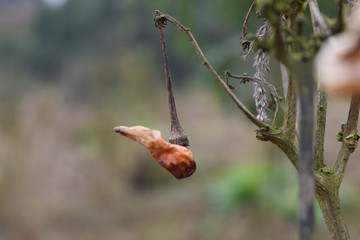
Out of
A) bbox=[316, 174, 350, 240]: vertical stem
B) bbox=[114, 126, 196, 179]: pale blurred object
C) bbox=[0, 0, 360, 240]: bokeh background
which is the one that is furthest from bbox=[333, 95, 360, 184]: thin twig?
bbox=[0, 0, 360, 240]: bokeh background

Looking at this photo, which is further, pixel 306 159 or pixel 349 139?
pixel 349 139

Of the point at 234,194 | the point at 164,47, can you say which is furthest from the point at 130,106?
the point at 164,47

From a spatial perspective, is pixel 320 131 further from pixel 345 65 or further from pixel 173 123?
pixel 345 65

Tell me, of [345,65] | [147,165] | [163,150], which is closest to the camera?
[345,65]

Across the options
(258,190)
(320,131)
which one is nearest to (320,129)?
(320,131)

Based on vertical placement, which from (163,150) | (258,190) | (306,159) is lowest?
(306,159)

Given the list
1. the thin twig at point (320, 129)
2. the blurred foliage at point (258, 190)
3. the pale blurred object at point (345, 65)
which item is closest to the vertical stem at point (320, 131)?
the thin twig at point (320, 129)

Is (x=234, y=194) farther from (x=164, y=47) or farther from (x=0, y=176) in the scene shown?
(x=164, y=47)

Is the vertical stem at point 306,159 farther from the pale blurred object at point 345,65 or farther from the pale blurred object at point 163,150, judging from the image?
the pale blurred object at point 163,150
